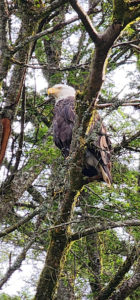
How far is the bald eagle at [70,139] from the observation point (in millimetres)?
3894

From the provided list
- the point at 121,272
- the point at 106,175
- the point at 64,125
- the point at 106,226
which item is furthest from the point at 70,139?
the point at 121,272

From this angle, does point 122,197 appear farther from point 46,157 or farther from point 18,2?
point 18,2

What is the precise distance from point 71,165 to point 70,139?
5.28ft

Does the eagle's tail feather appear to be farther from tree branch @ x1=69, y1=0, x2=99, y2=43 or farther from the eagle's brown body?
tree branch @ x1=69, y1=0, x2=99, y2=43

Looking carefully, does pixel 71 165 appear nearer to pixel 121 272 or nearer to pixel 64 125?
pixel 121 272

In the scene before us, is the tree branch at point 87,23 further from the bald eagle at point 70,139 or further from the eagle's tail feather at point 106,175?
the eagle's tail feather at point 106,175

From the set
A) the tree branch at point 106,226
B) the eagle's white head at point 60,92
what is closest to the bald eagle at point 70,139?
the eagle's white head at point 60,92

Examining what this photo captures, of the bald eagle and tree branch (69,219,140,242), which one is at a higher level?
the bald eagle

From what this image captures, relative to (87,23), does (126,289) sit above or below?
below

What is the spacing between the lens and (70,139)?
16.0ft

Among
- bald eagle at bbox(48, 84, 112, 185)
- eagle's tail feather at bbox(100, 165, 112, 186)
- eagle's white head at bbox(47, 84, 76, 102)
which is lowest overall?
eagle's tail feather at bbox(100, 165, 112, 186)

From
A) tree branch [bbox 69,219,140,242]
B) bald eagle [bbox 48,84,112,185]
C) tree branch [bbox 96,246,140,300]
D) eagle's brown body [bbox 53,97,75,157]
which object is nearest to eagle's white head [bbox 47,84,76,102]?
bald eagle [bbox 48,84,112,185]

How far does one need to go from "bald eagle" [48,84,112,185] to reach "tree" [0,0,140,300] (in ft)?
0.52

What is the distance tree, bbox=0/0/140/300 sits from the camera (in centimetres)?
310
